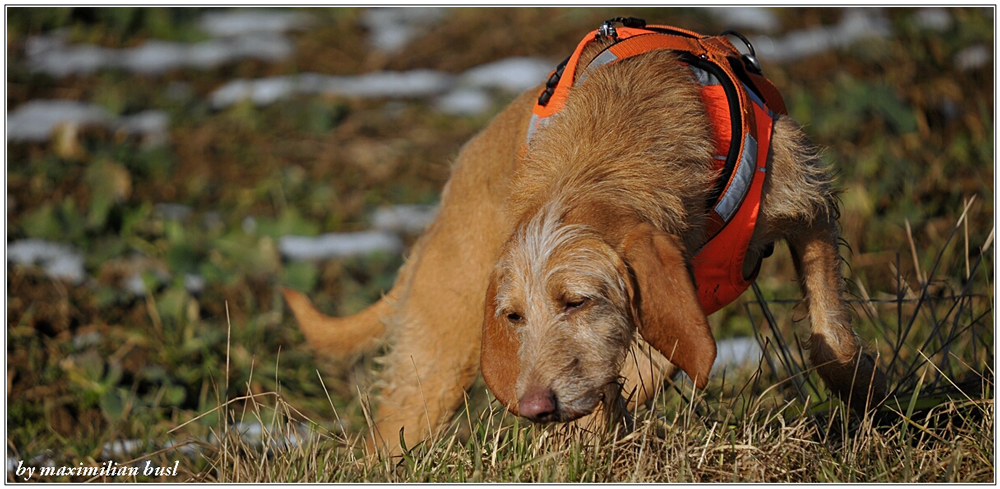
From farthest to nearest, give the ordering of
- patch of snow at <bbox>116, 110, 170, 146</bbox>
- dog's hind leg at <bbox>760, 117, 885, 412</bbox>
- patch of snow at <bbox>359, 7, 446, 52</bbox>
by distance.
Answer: patch of snow at <bbox>359, 7, 446, 52</bbox>
patch of snow at <bbox>116, 110, 170, 146</bbox>
dog's hind leg at <bbox>760, 117, 885, 412</bbox>

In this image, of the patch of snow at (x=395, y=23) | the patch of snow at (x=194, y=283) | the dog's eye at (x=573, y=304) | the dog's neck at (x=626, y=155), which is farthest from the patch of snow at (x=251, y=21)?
the dog's eye at (x=573, y=304)

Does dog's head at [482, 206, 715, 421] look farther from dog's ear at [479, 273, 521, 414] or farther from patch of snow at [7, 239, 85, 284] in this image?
patch of snow at [7, 239, 85, 284]

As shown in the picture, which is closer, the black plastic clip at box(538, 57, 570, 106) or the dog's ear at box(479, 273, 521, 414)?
the dog's ear at box(479, 273, 521, 414)

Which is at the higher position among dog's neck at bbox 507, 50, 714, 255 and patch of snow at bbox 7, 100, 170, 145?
dog's neck at bbox 507, 50, 714, 255

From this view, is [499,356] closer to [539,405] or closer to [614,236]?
[539,405]

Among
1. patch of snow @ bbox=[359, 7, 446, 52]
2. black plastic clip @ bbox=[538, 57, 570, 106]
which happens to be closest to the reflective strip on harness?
black plastic clip @ bbox=[538, 57, 570, 106]

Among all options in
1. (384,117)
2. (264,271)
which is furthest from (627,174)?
(384,117)

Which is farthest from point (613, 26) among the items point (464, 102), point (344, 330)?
point (464, 102)

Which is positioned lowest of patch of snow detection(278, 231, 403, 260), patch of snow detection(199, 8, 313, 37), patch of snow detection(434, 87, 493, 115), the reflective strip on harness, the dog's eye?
patch of snow detection(278, 231, 403, 260)

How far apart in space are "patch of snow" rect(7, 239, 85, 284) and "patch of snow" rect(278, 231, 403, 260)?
124 cm

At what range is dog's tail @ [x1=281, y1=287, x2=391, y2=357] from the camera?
3.91 metres

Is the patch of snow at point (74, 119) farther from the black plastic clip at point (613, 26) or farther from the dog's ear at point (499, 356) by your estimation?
the dog's ear at point (499, 356)

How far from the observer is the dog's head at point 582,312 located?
2.29m

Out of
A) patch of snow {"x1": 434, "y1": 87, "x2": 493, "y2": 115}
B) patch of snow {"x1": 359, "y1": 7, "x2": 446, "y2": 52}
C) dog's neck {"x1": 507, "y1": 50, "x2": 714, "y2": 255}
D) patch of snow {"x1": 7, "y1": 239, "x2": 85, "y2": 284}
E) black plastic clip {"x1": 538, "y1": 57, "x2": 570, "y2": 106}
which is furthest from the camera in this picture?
patch of snow {"x1": 359, "y1": 7, "x2": 446, "y2": 52}
